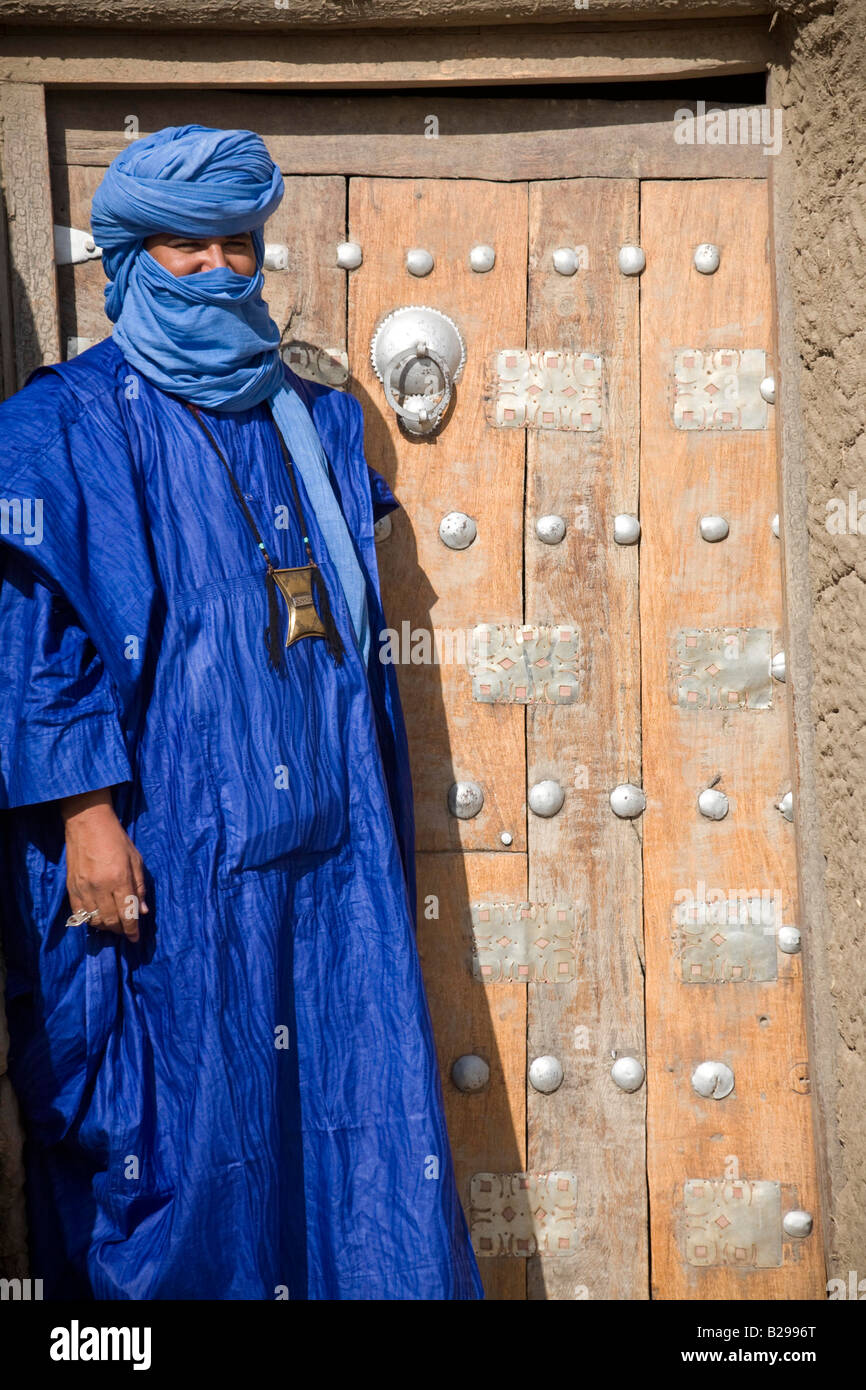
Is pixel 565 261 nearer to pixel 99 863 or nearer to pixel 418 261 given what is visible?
pixel 418 261

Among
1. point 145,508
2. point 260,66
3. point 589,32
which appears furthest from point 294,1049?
point 589,32

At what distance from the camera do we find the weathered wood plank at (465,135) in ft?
7.60

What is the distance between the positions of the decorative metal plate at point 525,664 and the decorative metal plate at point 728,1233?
0.89 m

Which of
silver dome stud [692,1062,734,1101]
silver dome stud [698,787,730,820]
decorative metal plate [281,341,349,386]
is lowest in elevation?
silver dome stud [692,1062,734,1101]

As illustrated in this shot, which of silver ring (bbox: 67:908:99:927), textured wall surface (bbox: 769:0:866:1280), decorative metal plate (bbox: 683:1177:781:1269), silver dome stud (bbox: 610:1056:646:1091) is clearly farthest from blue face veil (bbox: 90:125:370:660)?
decorative metal plate (bbox: 683:1177:781:1269)

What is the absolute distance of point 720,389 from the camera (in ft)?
7.78

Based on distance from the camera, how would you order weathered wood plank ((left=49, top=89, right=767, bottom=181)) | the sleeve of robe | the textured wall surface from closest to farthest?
the sleeve of robe, the textured wall surface, weathered wood plank ((left=49, top=89, right=767, bottom=181))

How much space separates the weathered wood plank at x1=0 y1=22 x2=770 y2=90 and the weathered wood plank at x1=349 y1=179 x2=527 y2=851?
20 centimetres

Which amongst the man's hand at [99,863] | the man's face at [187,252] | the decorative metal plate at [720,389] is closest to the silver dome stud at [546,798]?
the decorative metal plate at [720,389]

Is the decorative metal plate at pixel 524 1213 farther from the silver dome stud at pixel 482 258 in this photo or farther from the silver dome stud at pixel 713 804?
the silver dome stud at pixel 482 258

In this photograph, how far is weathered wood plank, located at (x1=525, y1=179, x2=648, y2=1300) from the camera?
2352mm

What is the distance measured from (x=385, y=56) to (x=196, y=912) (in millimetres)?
1437

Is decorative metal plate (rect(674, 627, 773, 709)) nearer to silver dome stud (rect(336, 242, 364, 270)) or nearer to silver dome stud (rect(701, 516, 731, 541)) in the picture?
silver dome stud (rect(701, 516, 731, 541))

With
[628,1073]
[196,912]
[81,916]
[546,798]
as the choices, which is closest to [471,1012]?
[628,1073]
